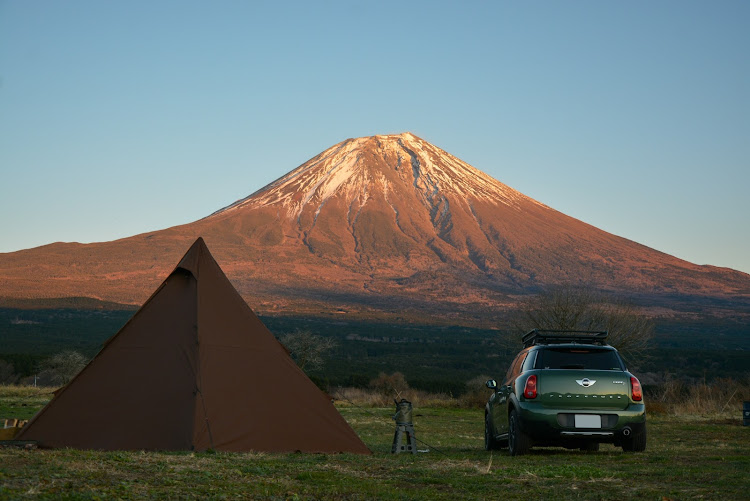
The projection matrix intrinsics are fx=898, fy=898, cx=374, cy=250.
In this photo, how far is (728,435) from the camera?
62.1 feet

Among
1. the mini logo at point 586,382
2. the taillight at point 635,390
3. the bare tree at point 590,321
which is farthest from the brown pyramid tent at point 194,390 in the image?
the bare tree at point 590,321

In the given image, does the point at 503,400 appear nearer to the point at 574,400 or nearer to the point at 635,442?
the point at 574,400

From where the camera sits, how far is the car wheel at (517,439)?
13156 mm

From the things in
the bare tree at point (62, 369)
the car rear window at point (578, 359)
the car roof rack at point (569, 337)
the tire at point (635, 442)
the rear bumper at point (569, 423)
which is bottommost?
the bare tree at point (62, 369)

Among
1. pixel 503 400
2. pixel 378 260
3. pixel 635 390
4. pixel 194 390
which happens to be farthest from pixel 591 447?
pixel 378 260

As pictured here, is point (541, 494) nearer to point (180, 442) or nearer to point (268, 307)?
point (180, 442)

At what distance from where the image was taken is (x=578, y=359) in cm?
1337

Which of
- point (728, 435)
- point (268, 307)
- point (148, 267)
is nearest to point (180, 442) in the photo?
point (728, 435)

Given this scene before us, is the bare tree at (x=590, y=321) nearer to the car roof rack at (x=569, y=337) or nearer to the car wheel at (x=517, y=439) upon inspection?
the car roof rack at (x=569, y=337)

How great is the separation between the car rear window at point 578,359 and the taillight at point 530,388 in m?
0.26

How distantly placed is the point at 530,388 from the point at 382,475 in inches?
134

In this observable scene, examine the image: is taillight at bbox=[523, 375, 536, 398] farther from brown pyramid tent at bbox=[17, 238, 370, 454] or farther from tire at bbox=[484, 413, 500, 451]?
brown pyramid tent at bbox=[17, 238, 370, 454]

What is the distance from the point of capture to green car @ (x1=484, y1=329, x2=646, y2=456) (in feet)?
42.5

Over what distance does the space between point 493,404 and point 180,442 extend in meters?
5.34
